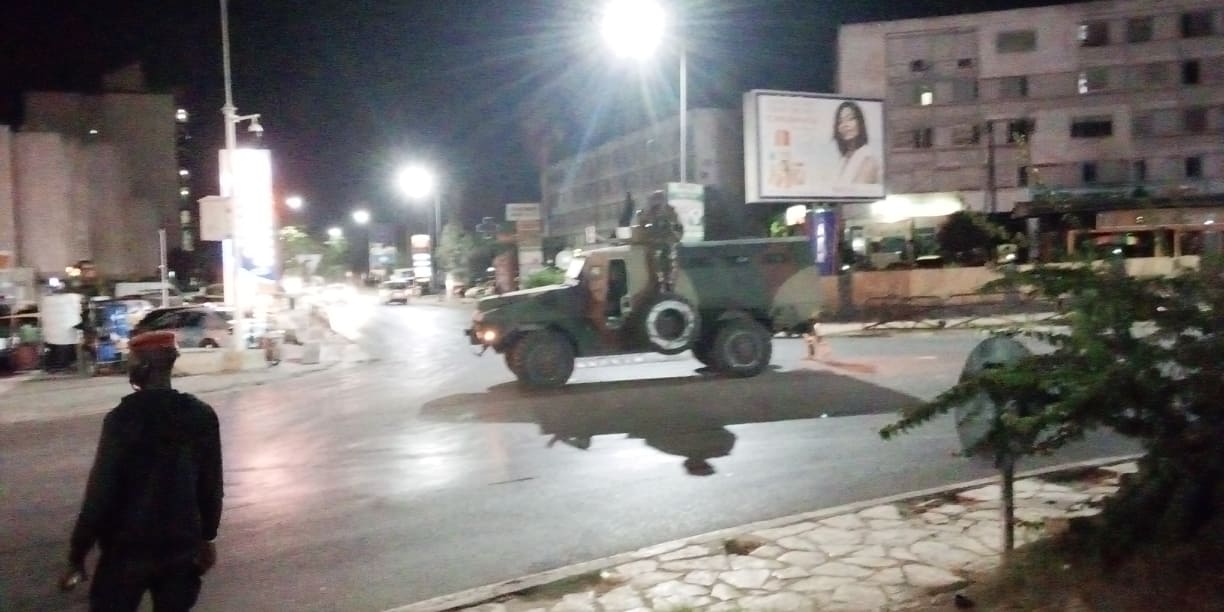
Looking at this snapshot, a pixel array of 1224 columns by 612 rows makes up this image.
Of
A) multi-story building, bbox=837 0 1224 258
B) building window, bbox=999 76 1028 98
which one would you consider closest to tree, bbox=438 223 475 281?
multi-story building, bbox=837 0 1224 258

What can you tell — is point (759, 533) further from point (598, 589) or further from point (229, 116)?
point (229, 116)

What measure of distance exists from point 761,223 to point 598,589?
5326cm

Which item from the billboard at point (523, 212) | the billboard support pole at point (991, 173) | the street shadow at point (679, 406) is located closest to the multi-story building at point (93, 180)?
the billboard at point (523, 212)

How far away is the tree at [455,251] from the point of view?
223 feet

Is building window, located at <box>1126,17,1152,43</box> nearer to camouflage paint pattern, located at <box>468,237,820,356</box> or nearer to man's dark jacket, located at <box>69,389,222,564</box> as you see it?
camouflage paint pattern, located at <box>468,237,820,356</box>

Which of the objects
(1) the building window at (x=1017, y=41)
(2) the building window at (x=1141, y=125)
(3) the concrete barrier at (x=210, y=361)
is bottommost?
(3) the concrete barrier at (x=210, y=361)

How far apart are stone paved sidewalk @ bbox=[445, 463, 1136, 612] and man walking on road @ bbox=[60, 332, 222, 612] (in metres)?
2.27

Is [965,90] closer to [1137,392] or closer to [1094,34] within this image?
[1094,34]

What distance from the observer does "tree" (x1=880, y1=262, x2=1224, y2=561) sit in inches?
174

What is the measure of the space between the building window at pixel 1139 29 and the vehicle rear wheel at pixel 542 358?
4618 centimetres

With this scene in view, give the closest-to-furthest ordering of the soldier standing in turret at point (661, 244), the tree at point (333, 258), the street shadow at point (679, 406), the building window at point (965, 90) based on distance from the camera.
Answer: the street shadow at point (679, 406) < the soldier standing in turret at point (661, 244) < the building window at point (965, 90) < the tree at point (333, 258)

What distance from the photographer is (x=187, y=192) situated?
245 feet

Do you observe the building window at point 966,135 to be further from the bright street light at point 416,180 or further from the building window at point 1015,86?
the bright street light at point 416,180

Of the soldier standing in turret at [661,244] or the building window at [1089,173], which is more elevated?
the building window at [1089,173]
